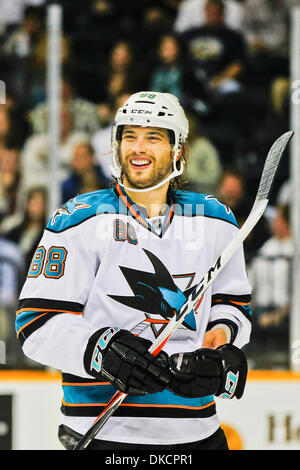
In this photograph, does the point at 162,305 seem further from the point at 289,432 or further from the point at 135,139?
the point at 289,432

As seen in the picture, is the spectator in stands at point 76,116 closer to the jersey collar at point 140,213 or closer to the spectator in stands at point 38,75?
the spectator in stands at point 38,75

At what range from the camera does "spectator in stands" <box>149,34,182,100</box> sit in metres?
4.48

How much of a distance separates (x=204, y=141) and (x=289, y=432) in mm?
1562

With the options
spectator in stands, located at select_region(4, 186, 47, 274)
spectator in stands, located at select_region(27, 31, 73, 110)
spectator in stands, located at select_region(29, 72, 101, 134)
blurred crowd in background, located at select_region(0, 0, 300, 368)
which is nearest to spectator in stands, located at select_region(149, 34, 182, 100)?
blurred crowd in background, located at select_region(0, 0, 300, 368)

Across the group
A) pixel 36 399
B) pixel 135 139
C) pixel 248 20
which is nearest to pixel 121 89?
pixel 248 20

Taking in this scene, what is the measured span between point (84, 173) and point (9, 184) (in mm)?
430

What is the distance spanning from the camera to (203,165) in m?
4.02

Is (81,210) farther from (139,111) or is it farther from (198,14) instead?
(198,14)

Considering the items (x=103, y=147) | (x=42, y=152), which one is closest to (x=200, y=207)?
(x=103, y=147)

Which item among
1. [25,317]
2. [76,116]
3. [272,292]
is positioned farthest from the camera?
[76,116]

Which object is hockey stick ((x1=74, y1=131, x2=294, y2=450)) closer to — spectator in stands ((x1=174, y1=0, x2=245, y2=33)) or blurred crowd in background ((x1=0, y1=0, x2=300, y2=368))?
blurred crowd in background ((x1=0, y1=0, x2=300, y2=368))

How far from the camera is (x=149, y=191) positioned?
6.75ft

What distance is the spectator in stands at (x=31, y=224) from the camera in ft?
11.7

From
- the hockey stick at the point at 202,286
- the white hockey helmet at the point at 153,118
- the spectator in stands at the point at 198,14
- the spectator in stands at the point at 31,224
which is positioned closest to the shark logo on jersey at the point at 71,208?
the white hockey helmet at the point at 153,118
